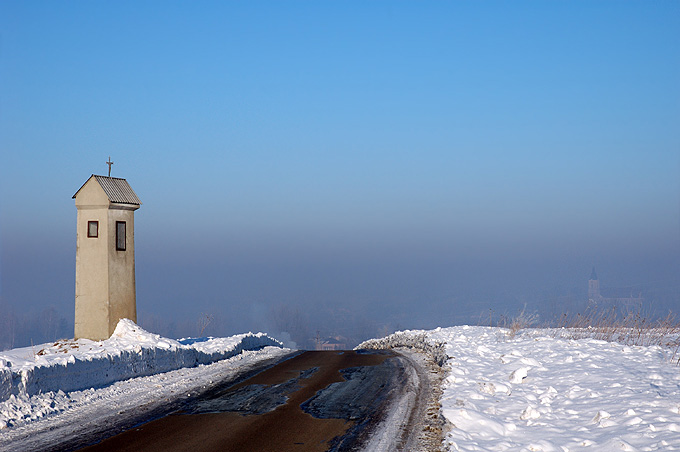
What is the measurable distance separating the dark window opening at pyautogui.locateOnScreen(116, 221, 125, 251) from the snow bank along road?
7.01 m

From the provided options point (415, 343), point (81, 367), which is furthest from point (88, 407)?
point (415, 343)

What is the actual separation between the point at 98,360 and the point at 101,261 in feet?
19.2

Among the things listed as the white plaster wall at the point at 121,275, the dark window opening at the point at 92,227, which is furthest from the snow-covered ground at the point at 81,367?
the dark window opening at the point at 92,227

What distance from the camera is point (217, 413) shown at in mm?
8992

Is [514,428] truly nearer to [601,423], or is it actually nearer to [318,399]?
[601,423]

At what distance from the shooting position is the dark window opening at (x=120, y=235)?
56.0ft

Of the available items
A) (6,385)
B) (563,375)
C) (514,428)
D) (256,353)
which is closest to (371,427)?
(514,428)

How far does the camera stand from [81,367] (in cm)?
1089

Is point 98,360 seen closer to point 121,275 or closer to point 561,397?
point 121,275

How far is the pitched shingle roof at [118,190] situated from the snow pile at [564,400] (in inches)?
454

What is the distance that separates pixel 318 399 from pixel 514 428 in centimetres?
393

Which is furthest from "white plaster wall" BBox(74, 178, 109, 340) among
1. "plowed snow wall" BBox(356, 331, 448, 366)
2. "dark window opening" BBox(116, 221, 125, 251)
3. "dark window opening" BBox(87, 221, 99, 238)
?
"plowed snow wall" BBox(356, 331, 448, 366)

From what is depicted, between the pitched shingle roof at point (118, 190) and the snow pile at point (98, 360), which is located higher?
the pitched shingle roof at point (118, 190)

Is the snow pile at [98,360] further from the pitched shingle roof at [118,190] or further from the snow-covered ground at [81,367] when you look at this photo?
the pitched shingle roof at [118,190]
